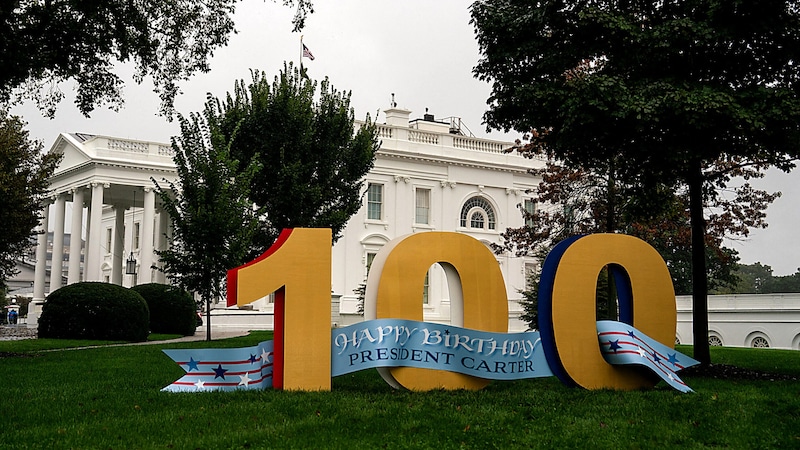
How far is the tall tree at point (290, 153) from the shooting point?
24266 millimetres

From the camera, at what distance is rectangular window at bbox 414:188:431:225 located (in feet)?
143

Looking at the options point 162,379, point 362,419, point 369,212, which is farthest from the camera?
point 369,212

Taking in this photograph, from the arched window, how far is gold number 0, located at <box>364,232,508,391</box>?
109 feet

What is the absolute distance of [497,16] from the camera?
14.4 metres

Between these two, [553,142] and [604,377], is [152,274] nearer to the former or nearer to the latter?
[553,142]

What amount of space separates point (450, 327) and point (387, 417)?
2.29 metres

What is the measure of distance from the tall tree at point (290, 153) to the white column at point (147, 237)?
61.4 ft

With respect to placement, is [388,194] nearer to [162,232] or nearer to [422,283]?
[162,232]

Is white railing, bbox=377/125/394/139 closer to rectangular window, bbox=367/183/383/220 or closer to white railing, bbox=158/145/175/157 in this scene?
rectangular window, bbox=367/183/383/220

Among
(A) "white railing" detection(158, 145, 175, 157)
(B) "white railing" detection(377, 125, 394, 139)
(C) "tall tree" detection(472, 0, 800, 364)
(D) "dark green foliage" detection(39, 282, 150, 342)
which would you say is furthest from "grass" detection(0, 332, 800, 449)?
(A) "white railing" detection(158, 145, 175, 157)

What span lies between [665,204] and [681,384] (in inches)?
259

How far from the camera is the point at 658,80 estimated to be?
43.2ft

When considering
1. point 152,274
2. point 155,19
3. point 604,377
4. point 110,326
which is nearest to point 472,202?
point 152,274

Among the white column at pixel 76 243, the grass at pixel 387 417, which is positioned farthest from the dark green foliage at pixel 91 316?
the white column at pixel 76 243
